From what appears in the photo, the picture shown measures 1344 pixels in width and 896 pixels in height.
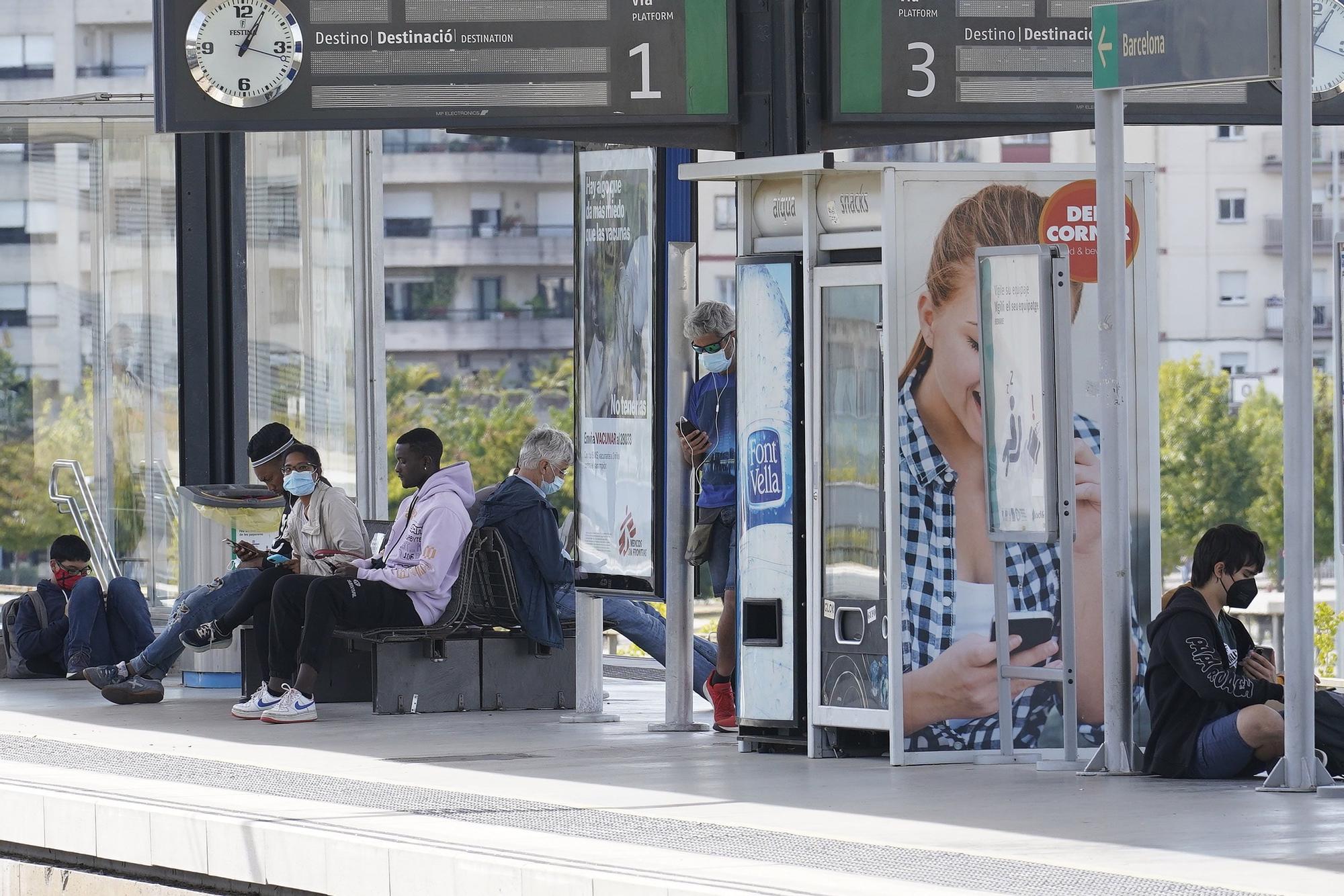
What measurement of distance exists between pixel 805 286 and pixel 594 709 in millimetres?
2641

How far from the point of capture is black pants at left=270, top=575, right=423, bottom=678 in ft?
35.7

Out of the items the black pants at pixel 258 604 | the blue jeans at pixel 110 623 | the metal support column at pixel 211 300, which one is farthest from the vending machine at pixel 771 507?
the metal support column at pixel 211 300

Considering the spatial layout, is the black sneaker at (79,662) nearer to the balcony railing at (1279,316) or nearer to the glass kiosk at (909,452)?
the glass kiosk at (909,452)

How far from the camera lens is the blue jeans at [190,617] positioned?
11.9 m

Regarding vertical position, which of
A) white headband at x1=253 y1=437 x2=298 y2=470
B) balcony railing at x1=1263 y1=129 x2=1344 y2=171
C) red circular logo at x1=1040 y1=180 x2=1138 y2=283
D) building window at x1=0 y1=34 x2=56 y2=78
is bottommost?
white headband at x1=253 y1=437 x2=298 y2=470

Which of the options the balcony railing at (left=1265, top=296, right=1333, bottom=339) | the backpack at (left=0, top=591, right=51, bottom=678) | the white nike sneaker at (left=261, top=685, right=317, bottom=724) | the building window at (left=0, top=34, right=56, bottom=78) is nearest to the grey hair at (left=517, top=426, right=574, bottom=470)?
the white nike sneaker at (left=261, top=685, right=317, bottom=724)

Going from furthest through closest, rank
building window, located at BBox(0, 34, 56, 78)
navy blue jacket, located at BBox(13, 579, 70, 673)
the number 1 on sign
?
building window, located at BBox(0, 34, 56, 78) < navy blue jacket, located at BBox(13, 579, 70, 673) < the number 1 on sign

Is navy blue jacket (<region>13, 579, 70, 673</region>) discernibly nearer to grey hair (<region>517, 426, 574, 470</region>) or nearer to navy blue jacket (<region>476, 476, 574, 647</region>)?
navy blue jacket (<region>476, 476, 574, 647</region>)

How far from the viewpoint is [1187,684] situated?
831 centimetres

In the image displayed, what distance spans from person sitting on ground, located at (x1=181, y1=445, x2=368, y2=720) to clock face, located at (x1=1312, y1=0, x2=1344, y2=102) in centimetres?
458

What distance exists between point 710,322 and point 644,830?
3.28 metres

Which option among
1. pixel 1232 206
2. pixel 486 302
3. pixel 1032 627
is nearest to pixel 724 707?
pixel 1032 627

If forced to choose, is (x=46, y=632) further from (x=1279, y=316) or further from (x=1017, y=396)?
(x=1279, y=316)

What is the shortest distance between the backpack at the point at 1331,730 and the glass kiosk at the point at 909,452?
2.75 feet
